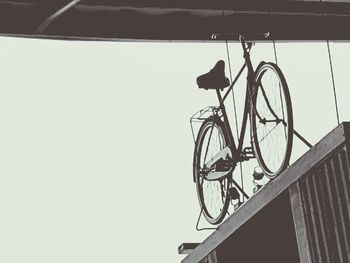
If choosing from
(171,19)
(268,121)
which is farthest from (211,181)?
(171,19)

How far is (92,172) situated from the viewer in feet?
36.7

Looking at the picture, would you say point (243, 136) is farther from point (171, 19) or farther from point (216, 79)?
point (171, 19)

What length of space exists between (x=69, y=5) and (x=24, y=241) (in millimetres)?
4612

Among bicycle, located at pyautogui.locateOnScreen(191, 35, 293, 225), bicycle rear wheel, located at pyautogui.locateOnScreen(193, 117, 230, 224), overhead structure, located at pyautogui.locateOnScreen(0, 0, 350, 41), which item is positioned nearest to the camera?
bicycle, located at pyautogui.locateOnScreen(191, 35, 293, 225)

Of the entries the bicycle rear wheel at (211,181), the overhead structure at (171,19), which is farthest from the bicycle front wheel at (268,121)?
the overhead structure at (171,19)

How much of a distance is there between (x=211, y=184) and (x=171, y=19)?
5.19 ft

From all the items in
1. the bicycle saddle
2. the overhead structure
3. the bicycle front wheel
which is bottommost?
the bicycle front wheel

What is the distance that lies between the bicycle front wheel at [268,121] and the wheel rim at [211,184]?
731 mm

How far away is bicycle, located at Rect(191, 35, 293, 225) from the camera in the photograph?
224 inches

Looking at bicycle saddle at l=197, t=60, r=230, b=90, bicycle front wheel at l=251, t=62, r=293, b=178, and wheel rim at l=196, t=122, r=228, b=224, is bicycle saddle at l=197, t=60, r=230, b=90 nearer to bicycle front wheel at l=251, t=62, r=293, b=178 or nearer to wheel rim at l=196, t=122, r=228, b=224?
wheel rim at l=196, t=122, r=228, b=224

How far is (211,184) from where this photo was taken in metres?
7.23

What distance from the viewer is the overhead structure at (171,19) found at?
729 centimetres

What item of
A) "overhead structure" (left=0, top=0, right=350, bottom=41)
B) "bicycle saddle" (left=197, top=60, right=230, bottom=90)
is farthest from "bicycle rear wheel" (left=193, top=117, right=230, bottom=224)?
"overhead structure" (left=0, top=0, right=350, bottom=41)

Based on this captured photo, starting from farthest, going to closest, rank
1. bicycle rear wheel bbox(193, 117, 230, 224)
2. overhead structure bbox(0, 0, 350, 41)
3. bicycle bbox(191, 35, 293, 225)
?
overhead structure bbox(0, 0, 350, 41), bicycle rear wheel bbox(193, 117, 230, 224), bicycle bbox(191, 35, 293, 225)
